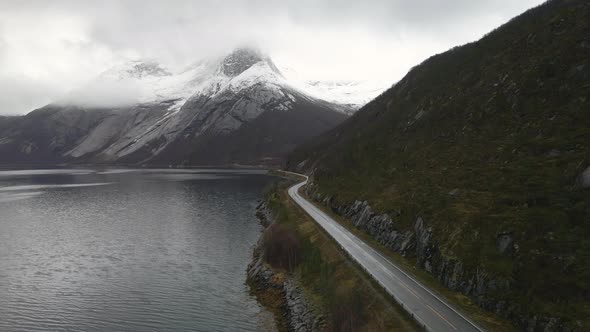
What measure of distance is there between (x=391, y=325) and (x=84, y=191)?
474 feet

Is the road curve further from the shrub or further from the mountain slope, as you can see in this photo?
the shrub

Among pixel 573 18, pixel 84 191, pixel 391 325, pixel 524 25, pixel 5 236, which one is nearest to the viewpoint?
pixel 391 325

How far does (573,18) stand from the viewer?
63.6 meters

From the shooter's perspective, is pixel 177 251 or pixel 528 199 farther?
pixel 177 251

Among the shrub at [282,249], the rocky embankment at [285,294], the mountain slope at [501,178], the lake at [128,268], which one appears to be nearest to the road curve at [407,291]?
the mountain slope at [501,178]

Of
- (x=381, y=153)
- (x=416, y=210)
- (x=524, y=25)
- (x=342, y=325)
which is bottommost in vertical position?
(x=342, y=325)

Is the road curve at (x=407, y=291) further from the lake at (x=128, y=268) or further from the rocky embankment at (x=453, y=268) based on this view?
the lake at (x=128, y=268)

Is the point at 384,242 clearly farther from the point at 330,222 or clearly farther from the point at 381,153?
the point at 381,153

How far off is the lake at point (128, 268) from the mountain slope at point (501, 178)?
18980mm

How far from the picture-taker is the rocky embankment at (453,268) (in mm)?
26641

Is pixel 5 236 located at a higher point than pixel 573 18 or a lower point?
lower

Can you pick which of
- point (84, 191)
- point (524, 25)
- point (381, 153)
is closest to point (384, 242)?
point (381, 153)

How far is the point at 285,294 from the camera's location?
145ft

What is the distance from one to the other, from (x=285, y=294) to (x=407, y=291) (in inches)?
568
